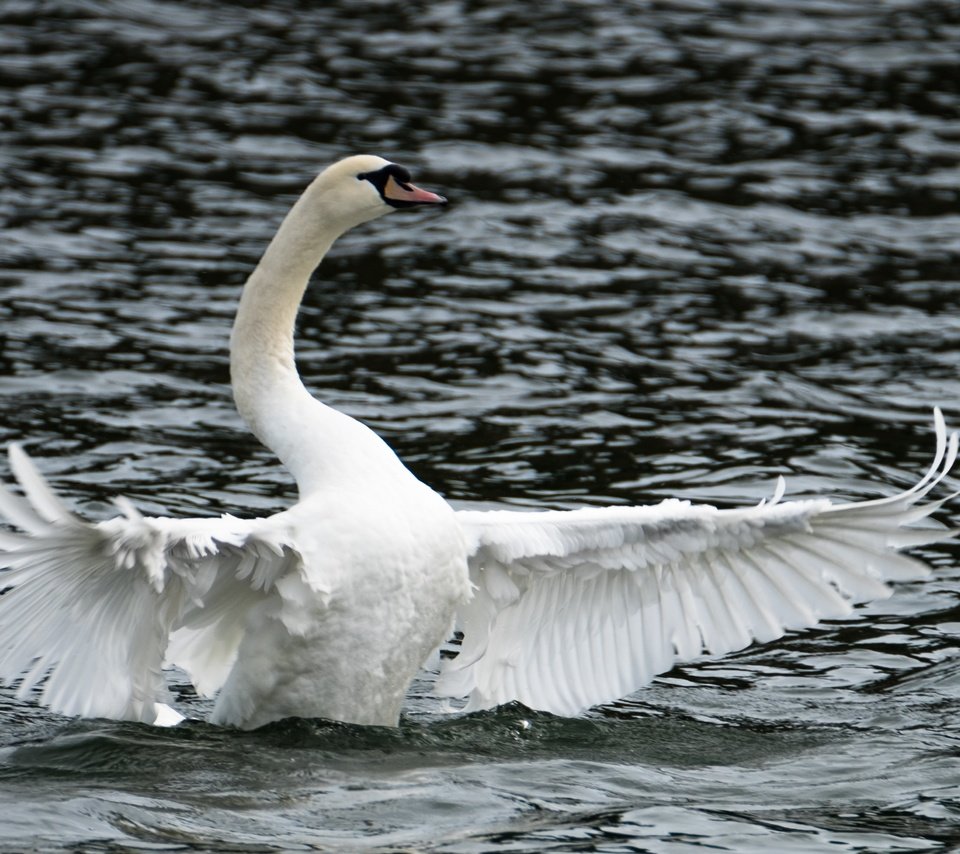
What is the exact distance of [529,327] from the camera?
13703 mm

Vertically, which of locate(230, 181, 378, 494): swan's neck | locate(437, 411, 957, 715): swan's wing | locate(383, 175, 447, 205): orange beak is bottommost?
locate(437, 411, 957, 715): swan's wing

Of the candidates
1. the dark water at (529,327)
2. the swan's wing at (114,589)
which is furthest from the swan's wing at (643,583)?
the swan's wing at (114,589)

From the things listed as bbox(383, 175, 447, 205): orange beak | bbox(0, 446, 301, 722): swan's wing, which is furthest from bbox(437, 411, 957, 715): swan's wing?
bbox(383, 175, 447, 205): orange beak

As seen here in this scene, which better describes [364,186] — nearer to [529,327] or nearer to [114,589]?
[114,589]

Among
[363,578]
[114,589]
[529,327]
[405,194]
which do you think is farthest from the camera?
[529,327]

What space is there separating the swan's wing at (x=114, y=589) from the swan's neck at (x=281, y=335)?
712 mm

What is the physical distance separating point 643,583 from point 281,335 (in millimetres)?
1857

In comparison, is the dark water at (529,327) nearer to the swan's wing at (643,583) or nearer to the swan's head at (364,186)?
the swan's wing at (643,583)

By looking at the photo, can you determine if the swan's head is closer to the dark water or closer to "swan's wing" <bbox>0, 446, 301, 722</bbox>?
"swan's wing" <bbox>0, 446, 301, 722</bbox>

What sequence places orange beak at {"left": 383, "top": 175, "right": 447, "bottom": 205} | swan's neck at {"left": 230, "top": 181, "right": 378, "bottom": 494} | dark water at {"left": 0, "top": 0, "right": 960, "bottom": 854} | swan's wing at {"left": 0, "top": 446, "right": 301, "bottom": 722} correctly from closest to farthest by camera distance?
swan's wing at {"left": 0, "top": 446, "right": 301, "bottom": 722}, dark water at {"left": 0, "top": 0, "right": 960, "bottom": 854}, swan's neck at {"left": 230, "top": 181, "right": 378, "bottom": 494}, orange beak at {"left": 383, "top": 175, "right": 447, "bottom": 205}

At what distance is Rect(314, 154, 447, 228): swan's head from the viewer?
807 centimetres

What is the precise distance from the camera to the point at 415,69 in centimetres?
1891

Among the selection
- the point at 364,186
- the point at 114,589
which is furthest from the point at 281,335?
the point at 114,589

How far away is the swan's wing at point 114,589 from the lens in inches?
259
